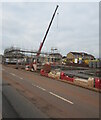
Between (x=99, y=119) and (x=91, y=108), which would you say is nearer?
(x=99, y=119)

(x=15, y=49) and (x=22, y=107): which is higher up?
(x=15, y=49)

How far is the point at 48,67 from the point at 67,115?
20895 mm

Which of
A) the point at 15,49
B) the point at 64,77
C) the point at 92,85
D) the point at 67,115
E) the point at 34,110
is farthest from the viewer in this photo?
the point at 15,49

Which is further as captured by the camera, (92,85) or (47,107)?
(92,85)

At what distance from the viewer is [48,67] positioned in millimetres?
27656

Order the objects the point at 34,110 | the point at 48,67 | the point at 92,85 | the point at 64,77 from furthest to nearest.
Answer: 1. the point at 48,67
2. the point at 64,77
3. the point at 92,85
4. the point at 34,110

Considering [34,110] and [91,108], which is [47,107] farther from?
[91,108]

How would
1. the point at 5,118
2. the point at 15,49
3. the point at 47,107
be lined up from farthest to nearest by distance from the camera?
the point at 15,49
the point at 47,107
the point at 5,118

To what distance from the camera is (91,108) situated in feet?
26.5

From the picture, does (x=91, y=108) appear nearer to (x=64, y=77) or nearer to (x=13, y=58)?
(x=64, y=77)

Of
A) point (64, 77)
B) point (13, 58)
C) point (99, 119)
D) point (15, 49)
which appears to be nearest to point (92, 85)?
point (64, 77)

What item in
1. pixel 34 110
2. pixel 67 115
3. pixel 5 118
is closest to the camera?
pixel 5 118

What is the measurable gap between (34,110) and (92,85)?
829cm

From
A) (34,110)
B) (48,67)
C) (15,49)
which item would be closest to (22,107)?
(34,110)
